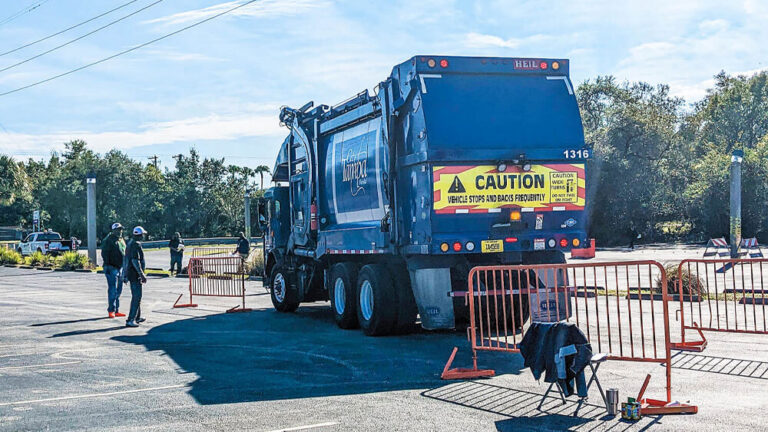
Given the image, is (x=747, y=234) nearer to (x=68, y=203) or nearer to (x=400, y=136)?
(x=400, y=136)

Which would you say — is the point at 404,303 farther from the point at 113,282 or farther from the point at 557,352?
the point at 113,282

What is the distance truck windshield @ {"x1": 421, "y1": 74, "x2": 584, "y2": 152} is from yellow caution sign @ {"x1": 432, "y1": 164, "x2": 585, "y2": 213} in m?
0.34

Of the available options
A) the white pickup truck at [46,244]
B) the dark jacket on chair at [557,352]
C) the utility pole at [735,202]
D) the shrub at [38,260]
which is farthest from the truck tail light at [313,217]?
the white pickup truck at [46,244]

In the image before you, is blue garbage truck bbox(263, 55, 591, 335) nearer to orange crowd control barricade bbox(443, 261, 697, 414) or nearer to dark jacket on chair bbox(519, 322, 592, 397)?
orange crowd control barricade bbox(443, 261, 697, 414)

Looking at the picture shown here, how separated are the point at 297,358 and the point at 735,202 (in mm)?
13602

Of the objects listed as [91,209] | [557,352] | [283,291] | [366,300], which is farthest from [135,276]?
[91,209]

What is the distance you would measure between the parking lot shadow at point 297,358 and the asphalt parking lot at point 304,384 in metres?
0.02

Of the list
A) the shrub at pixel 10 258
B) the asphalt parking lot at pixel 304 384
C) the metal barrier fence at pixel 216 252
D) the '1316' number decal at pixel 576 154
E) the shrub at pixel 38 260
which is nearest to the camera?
the asphalt parking lot at pixel 304 384

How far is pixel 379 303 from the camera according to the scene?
12.1m

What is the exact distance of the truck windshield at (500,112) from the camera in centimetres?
1137

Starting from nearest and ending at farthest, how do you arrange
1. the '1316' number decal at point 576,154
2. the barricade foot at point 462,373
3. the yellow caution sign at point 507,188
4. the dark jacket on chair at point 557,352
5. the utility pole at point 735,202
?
the dark jacket on chair at point 557,352 < the barricade foot at point 462,373 < the yellow caution sign at point 507,188 < the '1316' number decal at point 576,154 < the utility pole at point 735,202

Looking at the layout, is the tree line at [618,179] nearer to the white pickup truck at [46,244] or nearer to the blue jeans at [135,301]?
the white pickup truck at [46,244]

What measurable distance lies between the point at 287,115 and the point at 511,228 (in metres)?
6.63

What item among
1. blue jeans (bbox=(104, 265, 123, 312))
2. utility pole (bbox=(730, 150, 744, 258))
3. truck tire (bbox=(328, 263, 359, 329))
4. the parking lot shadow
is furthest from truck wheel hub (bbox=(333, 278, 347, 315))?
utility pole (bbox=(730, 150, 744, 258))
